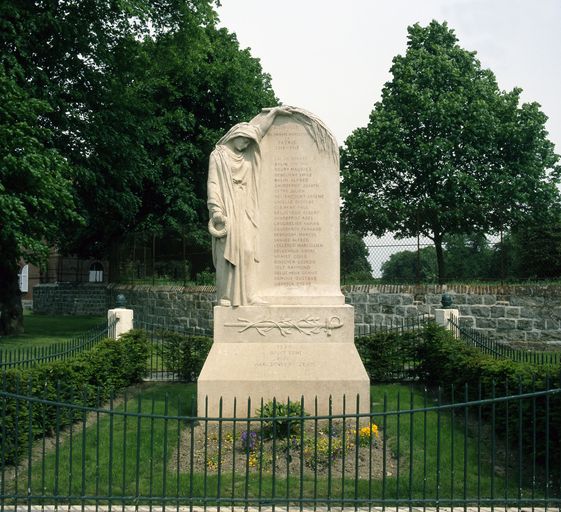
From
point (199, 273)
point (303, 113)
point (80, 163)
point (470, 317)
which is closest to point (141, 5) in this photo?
point (80, 163)

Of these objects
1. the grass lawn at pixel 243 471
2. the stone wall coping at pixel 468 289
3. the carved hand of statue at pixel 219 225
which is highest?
the carved hand of statue at pixel 219 225

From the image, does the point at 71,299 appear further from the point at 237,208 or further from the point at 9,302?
the point at 237,208

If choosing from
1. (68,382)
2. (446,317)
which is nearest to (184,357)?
(68,382)

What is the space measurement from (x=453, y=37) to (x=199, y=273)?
51.7 feet

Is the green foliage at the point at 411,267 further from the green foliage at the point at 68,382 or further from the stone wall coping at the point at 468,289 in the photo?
the green foliage at the point at 68,382

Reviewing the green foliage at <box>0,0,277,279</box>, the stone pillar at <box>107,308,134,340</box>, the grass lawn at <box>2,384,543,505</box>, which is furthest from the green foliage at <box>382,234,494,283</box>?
the grass lawn at <box>2,384,543,505</box>

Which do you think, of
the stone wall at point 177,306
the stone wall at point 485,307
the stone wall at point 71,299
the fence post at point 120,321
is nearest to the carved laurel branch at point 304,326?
the fence post at point 120,321

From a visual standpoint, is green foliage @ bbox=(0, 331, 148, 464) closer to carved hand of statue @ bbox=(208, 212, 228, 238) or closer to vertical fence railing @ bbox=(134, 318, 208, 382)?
vertical fence railing @ bbox=(134, 318, 208, 382)

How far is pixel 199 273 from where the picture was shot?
21.9m

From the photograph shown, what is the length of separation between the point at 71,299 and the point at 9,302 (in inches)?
519

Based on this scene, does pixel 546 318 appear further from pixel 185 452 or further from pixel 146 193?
pixel 146 193

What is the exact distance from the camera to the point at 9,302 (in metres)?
21.0

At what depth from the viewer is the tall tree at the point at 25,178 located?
1622 centimetres

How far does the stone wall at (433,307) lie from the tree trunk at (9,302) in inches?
154
